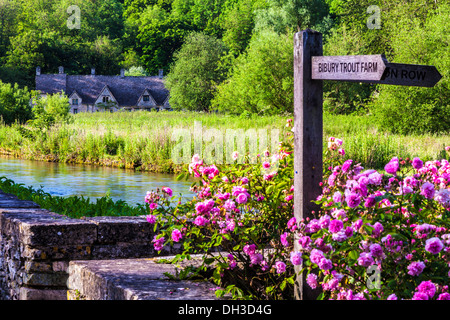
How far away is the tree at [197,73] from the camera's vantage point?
161ft

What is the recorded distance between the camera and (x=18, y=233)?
13.8 ft

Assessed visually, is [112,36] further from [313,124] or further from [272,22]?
[313,124]

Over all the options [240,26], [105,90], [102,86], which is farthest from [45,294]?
[102,86]

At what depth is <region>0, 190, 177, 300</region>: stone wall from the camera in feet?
→ 13.3

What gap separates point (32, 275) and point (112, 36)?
79990mm

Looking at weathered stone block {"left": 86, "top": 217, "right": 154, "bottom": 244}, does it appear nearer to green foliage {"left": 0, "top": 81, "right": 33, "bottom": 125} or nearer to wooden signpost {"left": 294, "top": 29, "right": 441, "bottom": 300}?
wooden signpost {"left": 294, "top": 29, "right": 441, "bottom": 300}

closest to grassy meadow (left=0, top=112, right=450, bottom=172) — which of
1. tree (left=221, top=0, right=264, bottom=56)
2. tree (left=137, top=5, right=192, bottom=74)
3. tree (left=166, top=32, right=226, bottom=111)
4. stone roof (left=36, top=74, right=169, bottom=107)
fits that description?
tree (left=166, top=32, right=226, bottom=111)

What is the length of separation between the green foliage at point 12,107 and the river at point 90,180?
11.8 m

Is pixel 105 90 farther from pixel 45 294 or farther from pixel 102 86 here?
pixel 45 294

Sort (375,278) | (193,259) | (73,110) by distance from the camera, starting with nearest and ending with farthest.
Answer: (375,278) < (193,259) < (73,110)

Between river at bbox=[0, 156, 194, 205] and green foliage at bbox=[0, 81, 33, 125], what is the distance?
11800 millimetres

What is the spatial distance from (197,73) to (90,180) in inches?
1415

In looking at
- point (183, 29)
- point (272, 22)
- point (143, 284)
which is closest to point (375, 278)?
point (143, 284)

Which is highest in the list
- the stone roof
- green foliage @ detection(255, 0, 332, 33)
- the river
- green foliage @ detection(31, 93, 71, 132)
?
green foliage @ detection(255, 0, 332, 33)
